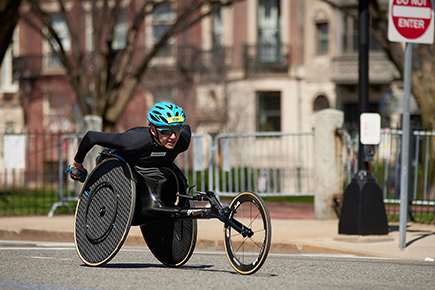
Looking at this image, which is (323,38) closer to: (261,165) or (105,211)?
(261,165)

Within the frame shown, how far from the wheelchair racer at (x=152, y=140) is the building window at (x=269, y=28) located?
22.1m

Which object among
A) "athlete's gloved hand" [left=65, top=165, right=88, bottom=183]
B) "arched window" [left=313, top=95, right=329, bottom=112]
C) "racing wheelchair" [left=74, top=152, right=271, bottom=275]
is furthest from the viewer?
"arched window" [left=313, top=95, right=329, bottom=112]

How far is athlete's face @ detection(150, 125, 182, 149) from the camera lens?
20.7ft

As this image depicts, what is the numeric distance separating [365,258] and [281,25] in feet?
70.2

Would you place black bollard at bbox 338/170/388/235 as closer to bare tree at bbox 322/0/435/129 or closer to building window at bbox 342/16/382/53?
bare tree at bbox 322/0/435/129

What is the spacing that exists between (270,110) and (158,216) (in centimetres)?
2232

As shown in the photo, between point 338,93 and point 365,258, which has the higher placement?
point 338,93

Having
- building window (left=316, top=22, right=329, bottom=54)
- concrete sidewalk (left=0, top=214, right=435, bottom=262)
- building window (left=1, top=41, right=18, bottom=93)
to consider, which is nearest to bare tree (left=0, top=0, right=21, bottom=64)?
concrete sidewalk (left=0, top=214, right=435, bottom=262)

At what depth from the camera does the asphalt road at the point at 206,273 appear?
18.4 ft

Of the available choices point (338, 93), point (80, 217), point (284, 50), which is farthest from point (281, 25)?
point (80, 217)

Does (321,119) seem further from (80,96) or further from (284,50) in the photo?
(284,50)

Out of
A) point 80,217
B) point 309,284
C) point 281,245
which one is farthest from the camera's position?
point 281,245

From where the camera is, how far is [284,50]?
28016 mm

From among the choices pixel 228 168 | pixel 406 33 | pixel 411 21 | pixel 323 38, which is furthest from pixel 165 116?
pixel 323 38
